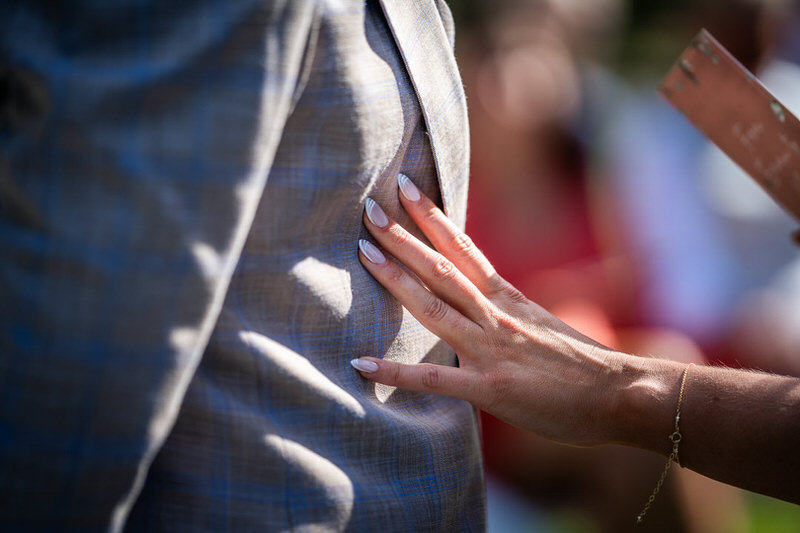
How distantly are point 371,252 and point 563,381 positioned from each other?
348 millimetres

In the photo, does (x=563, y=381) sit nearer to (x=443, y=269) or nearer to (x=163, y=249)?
(x=443, y=269)

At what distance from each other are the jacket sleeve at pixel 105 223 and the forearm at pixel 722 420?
665 millimetres

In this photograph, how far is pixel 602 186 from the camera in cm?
227

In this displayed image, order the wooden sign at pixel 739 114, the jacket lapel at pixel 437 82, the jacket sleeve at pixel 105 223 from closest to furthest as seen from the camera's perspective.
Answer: the jacket sleeve at pixel 105 223
the jacket lapel at pixel 437 82
the wooden sign at pixel 739 114

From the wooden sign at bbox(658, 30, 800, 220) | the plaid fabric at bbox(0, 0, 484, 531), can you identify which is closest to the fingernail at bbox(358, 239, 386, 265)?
the plaid fabric at bbox(0, 0, 484, 531)

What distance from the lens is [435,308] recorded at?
94cm

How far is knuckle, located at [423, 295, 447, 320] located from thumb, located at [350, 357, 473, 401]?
0.22ft

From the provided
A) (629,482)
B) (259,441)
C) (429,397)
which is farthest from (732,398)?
(629,482)

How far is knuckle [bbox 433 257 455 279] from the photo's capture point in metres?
0.95

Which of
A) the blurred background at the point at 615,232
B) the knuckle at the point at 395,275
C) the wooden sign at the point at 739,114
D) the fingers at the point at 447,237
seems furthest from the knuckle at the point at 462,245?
the blurred background at the point at 615,232

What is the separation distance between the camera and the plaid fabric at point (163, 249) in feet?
2.09

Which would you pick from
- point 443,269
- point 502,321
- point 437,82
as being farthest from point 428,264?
point 437,82

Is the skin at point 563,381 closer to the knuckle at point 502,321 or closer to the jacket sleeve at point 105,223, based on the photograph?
the knuckle at point 502,321

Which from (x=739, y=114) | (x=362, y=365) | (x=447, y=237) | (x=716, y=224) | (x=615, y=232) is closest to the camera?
(x=362, y=365)
